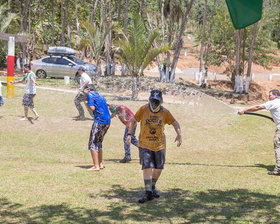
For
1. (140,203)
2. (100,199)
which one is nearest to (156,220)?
(140,203)

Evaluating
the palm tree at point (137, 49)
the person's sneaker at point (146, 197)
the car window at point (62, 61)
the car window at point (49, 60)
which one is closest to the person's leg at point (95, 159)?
the person's sneaker at point (146, 197)

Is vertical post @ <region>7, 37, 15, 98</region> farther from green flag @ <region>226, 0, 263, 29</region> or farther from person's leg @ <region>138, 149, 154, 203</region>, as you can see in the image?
green flag @ <region>226, 0, 263, 29</region>

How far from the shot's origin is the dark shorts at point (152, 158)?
20.4 feet

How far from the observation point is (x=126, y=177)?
7.81 meters

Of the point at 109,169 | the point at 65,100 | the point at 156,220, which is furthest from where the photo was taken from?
the point at 65,100

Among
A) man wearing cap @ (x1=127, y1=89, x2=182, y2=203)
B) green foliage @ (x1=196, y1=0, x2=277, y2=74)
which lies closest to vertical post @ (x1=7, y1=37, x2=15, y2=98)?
man wearing cap @ (x1=127, y1=89, x2=182, y2=203)

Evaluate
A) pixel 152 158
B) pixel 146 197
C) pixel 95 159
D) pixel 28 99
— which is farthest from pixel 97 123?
pixel 28 99

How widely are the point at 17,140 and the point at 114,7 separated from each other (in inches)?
1638

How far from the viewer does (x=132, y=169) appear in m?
8.76

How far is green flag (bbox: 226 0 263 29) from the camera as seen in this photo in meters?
5.12

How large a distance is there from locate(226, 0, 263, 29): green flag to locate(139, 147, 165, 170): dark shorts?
7.19ft

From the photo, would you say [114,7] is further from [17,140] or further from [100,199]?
[100,199]

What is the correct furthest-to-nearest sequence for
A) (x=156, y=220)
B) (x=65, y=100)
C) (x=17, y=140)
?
(x=65, y=100)
(x=17, y=140)
(x=156, y=220)

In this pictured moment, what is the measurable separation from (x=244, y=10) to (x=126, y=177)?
12.8 feet
